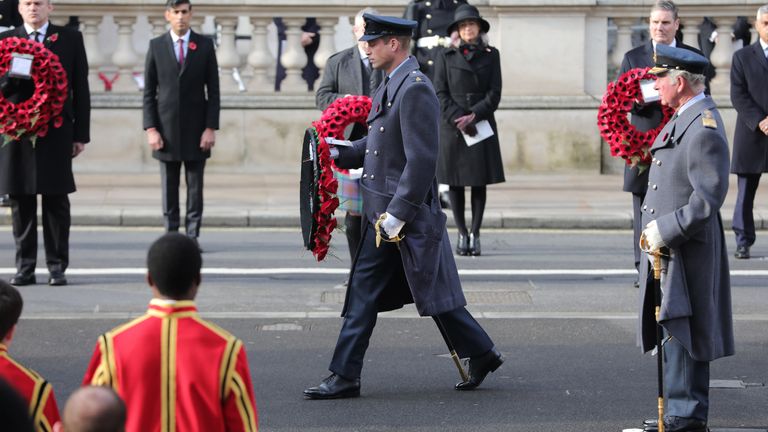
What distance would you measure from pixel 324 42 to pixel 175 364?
14103mm

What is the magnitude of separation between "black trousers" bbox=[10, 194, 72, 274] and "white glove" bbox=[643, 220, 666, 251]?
5602 mm

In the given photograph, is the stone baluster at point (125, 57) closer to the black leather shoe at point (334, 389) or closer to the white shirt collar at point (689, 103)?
the black leather shoe at point (334, 389)

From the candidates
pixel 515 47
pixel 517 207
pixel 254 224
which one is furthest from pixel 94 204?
pixel 515 47

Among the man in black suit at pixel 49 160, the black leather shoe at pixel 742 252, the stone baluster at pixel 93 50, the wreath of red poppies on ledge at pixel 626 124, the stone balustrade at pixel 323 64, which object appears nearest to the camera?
the wreath of red poppies on ledge at pixel 626 124

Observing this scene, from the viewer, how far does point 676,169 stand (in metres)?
6.74

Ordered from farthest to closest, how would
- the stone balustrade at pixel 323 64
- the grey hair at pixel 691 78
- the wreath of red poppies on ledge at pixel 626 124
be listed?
the stone balustrade at pixel 323 64 < the wreath of red poppies on ledge at pixel 626 124 < the grey hair at pixel 691 78

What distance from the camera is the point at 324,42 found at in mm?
18219

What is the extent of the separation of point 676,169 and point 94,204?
9556 mm

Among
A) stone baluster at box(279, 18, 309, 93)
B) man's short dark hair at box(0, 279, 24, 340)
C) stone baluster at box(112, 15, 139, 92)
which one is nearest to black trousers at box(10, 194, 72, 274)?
man's short dark hair at box(0, 279, 24, 340)

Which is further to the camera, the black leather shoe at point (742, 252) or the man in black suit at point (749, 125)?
the man in black suit at point (749, 125)

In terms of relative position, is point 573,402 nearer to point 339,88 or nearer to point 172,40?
point 339,88

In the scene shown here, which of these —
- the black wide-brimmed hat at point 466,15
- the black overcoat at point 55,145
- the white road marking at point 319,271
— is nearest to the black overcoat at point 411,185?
the black overcoat at point 55,145

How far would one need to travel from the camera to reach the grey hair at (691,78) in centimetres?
676

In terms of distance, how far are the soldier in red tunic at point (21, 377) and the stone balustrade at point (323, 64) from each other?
43.5 feet
